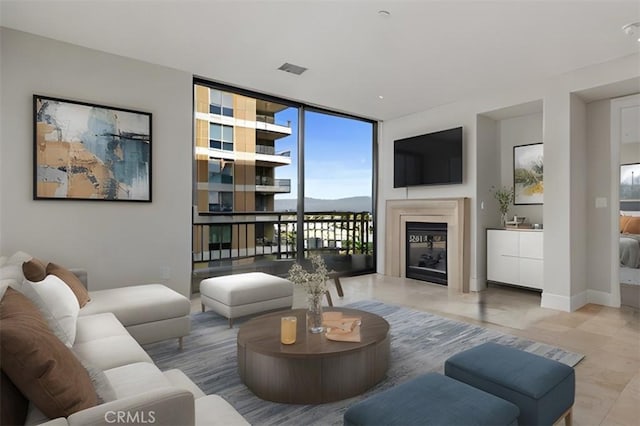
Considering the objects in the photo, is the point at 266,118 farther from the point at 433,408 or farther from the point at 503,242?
the point at 433,408

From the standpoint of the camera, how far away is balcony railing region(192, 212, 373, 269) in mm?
4656

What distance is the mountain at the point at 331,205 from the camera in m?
5.34

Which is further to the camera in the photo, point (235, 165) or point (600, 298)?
point (235, 165)

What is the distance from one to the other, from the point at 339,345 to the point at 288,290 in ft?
5.02

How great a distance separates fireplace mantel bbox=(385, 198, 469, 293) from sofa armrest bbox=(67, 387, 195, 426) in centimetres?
445

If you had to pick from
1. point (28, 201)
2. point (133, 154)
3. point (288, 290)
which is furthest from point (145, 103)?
point (288, 290)

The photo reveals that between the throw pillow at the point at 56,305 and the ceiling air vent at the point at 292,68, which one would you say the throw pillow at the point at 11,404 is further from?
the ceiling air vent at the point at 292,68

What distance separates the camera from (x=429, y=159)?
5418mm

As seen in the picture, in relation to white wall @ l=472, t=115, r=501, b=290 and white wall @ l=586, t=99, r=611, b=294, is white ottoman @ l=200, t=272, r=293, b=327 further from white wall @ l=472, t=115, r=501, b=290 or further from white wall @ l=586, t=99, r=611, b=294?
white wall @ l=586, t=99, r=611, b=294

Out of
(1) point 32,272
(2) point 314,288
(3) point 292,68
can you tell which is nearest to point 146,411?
(2) point 314,288

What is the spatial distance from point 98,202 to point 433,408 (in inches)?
140

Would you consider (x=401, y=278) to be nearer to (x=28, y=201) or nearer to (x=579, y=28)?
(x=579, y=28)

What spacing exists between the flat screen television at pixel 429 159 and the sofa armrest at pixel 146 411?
4.72m

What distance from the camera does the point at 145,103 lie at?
3.88 meters
